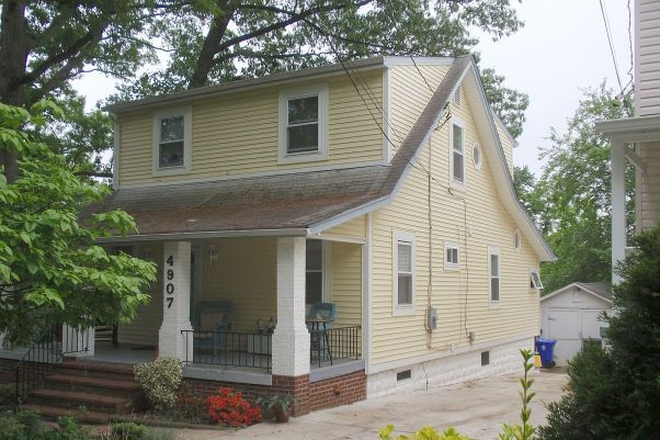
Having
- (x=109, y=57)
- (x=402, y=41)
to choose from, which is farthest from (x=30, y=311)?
(x=402, y=41)

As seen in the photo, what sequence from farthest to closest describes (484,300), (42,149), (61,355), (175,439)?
(484,300) → (61,355) → (175,439) → (42,149)

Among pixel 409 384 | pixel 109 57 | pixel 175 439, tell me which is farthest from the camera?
pixel 109 57

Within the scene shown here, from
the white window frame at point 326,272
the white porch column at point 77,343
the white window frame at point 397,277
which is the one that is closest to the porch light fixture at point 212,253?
the white window frame at point 326,272

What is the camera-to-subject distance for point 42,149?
7.59m

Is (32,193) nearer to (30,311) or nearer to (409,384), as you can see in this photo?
(30,311)

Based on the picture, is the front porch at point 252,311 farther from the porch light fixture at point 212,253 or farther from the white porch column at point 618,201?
the white porch column at point 618,201

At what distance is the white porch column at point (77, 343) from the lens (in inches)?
497

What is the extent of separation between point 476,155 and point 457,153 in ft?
4.52

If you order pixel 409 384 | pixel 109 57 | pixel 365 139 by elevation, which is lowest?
pixel 409 384

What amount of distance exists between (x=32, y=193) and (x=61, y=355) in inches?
254

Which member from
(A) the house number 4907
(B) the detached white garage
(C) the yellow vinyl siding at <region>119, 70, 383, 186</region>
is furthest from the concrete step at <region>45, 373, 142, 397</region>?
(B) the detached white garage

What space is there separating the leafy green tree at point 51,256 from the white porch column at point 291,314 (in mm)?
2995

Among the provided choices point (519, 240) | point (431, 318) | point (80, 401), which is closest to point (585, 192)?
point (519, 240)

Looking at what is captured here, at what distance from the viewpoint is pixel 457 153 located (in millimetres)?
15969
